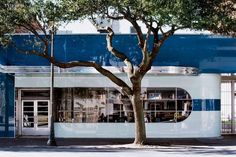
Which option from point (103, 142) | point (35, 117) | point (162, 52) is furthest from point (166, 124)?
point (35, 117)

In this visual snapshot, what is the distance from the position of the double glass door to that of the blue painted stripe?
8.31 metres

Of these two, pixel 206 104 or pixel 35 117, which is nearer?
pixel 206 104

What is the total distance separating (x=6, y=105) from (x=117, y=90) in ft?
20.2

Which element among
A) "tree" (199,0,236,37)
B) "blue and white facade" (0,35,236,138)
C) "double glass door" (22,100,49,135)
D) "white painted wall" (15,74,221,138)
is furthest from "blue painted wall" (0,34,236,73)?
"tree" (199,0,236,37)

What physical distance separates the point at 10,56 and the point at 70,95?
3.92 metres

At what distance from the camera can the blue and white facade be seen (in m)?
29.3

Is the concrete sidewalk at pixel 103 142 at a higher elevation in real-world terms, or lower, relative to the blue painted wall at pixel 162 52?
lower

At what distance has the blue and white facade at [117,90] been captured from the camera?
29.3 m

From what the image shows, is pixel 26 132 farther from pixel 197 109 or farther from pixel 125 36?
pixel 197 109

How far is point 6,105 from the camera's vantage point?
2984cm

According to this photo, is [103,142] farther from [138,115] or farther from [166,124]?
[166,124]

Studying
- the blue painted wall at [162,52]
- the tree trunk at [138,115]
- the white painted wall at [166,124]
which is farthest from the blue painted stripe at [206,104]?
the tree trunk at [138,115]

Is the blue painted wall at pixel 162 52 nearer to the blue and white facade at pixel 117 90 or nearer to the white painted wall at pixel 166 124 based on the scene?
the blue and white facade at pixel 117 90

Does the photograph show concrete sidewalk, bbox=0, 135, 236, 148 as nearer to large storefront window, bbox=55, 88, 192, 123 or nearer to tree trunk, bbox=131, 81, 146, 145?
tree trunk, bbox=131, 81, 146, 145
